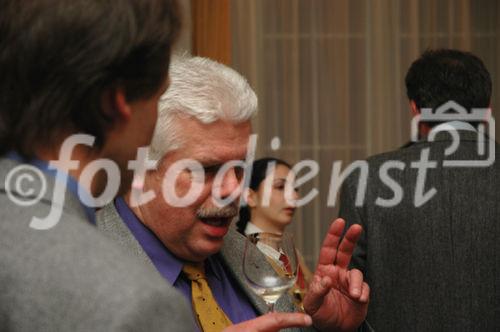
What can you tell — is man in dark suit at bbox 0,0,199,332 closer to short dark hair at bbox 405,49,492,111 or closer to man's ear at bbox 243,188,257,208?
short dark hair at bbox 405,49,492,111

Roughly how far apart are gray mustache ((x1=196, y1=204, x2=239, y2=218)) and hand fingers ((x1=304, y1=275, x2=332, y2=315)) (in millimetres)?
215

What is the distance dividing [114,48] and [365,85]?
4.88 meters

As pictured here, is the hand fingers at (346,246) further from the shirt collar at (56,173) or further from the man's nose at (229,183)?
the shirt collar at (56,173)

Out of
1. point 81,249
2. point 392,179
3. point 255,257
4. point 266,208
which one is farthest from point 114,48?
point 266,208

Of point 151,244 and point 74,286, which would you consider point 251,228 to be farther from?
point 74,286

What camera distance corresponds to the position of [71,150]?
1040 mm

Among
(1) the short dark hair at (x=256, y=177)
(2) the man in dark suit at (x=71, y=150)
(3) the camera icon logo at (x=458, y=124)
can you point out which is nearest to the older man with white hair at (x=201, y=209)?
(2) the man in dark suit at (x=71, y=150)

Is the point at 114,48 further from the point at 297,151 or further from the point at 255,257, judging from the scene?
the point at 297,151

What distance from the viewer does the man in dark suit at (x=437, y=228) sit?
105 inches

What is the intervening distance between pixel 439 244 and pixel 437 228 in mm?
49

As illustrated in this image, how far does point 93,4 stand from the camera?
1005 mm

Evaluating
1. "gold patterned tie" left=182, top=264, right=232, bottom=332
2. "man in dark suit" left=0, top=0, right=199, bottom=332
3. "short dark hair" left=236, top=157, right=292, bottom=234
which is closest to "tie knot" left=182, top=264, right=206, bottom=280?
"gold patterned tie" left=182, top=264, right=232, bottom=332

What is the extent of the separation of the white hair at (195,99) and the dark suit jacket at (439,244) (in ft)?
3.17

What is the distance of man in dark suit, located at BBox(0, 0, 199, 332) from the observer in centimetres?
95
